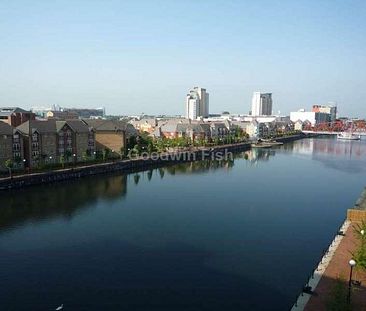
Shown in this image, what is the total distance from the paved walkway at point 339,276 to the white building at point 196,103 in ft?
415

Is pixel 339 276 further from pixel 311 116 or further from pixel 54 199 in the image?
pixel 311 116

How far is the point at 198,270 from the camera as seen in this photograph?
13.3m

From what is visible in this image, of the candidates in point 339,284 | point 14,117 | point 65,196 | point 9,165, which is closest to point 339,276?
point 339,284

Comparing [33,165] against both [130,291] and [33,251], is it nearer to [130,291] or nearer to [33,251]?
[33,251]

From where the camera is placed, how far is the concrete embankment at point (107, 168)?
86.2 feet

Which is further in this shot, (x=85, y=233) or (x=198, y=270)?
(x=85, y=233)

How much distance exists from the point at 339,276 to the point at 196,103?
134230 mm

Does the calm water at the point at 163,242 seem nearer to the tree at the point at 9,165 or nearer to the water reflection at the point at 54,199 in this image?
the water reflection at the point at 54,199

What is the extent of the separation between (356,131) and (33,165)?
294ft

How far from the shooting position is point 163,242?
52.9 ft

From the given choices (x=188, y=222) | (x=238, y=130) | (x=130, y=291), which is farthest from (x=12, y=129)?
(x=238, y=130)

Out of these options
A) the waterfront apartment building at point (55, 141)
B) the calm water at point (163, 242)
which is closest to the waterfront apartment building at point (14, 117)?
the waterfront apartment building at point (55, 141)

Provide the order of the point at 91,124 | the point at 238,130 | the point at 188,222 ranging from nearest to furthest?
the point at 188,222, the point at 91,124, the point at 238,130

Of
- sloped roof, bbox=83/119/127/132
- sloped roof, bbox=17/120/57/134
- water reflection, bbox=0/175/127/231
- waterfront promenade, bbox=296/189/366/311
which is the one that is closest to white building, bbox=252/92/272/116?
sloped roof, bbox=83/119/127/132
